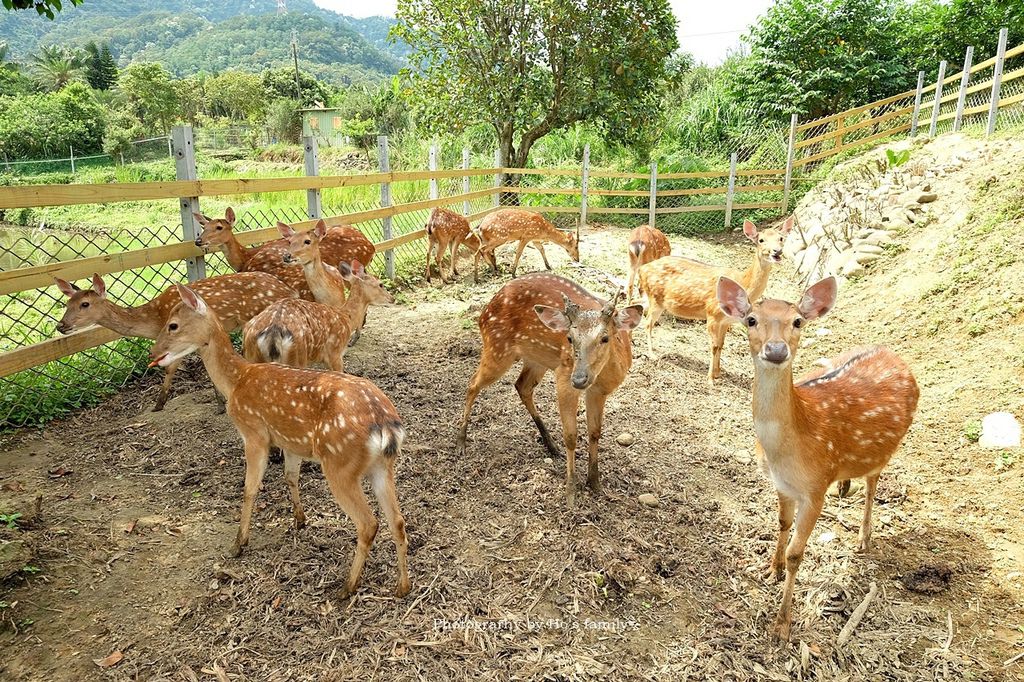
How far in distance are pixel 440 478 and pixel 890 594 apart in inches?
102

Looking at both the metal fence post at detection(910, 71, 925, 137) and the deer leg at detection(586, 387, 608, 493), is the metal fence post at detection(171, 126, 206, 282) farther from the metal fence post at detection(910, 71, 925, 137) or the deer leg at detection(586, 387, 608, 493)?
the metal fence post at detection(910, 71, 925, 137)

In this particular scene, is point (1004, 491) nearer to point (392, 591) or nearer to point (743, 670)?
point (743, 670)

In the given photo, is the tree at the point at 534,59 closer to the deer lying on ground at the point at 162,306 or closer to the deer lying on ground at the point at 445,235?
the deer lying on ground at the point at 445,235

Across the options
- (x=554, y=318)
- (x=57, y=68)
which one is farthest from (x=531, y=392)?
(x=57, y=68)

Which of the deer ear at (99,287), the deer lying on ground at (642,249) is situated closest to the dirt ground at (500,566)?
the deer ear at (99,287)

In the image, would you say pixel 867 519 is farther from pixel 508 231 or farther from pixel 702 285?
pixel 508 231

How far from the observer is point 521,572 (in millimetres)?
3283

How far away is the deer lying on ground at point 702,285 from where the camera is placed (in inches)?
240

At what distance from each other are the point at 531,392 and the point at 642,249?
442cm

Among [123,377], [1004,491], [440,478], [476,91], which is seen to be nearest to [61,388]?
[123,377]

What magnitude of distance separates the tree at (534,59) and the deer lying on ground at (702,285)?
25.4ft

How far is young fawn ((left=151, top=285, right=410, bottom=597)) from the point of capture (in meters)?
2.93

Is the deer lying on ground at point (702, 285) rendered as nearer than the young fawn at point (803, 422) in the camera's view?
No

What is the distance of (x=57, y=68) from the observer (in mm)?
→ 63906
